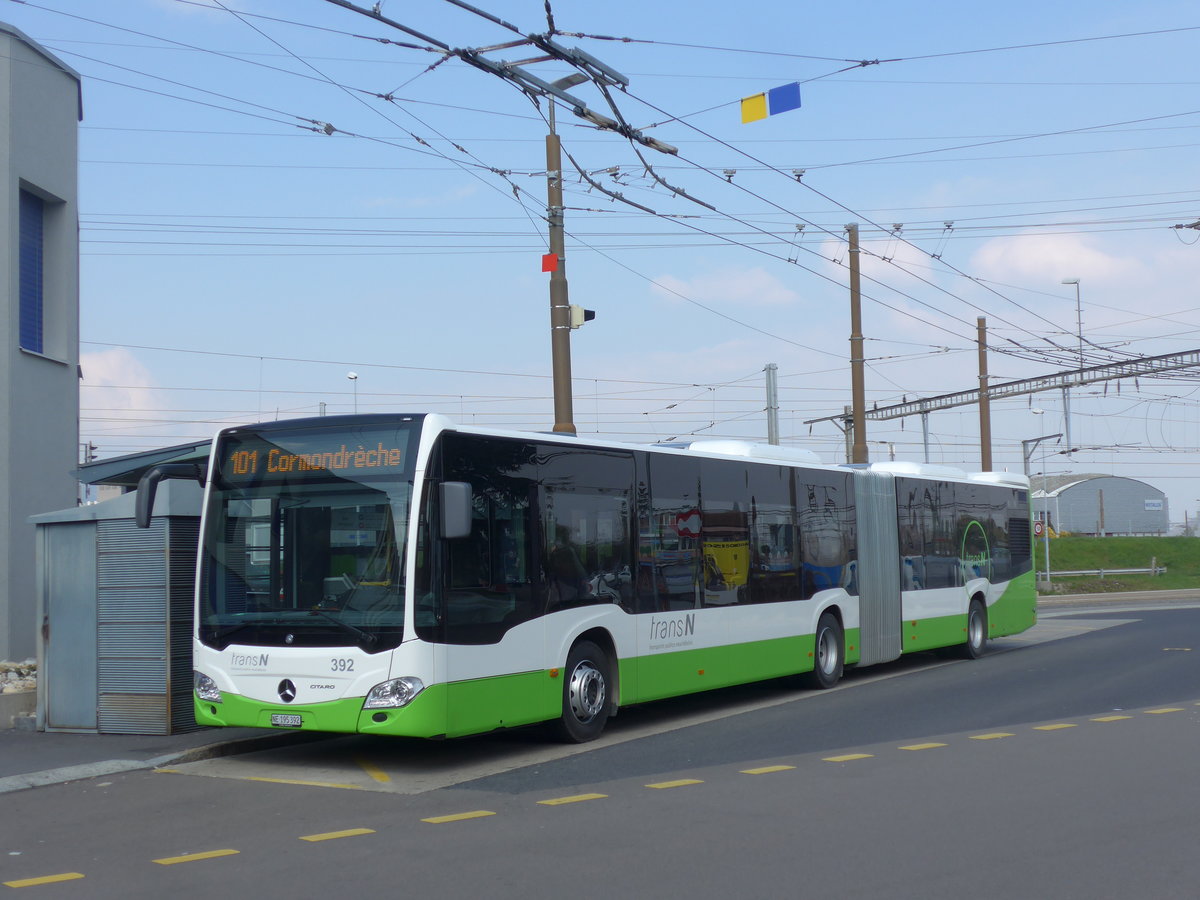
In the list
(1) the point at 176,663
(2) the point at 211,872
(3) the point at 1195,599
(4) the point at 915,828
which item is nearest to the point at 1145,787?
(4) the point at 915,828

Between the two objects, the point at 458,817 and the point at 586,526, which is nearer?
the point at 458,817

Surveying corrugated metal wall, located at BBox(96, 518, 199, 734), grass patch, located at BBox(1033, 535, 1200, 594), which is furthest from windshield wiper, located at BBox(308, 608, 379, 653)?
grass patch, located at BBox(1033, 535, 1200, 594)

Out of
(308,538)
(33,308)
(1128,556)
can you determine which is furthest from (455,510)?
(1128,556)

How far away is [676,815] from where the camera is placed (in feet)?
27.7

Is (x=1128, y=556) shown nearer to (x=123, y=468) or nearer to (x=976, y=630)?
(x=976, y=630)

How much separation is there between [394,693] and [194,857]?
2.72 metres

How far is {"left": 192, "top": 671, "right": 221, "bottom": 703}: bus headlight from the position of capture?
10.8 meters

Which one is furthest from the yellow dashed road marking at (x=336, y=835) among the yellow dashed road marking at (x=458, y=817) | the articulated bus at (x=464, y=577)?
the articulated bus at (x=464, y=577)

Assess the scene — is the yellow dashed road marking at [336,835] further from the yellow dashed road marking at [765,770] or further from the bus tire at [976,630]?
the bus tire at [976,630]

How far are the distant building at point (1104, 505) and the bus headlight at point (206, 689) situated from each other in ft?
321

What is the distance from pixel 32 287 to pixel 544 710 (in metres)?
9.98

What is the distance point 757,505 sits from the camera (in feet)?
50.8

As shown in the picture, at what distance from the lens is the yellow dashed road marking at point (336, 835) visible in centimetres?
790

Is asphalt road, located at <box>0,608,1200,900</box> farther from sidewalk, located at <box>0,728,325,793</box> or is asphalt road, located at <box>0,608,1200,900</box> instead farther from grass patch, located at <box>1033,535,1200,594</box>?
grass patch, located at <box>1033,535,1200,594</box>
